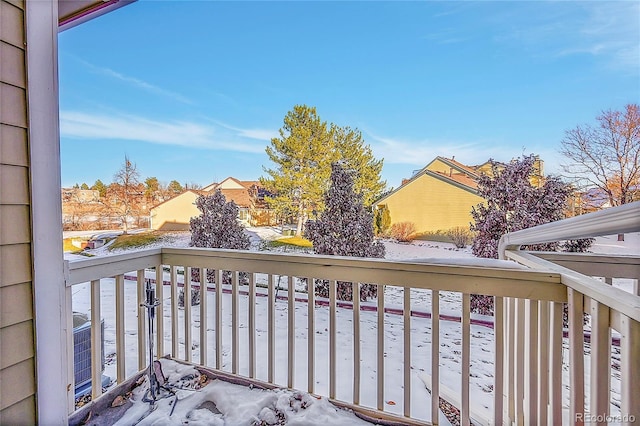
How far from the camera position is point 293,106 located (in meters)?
5.12

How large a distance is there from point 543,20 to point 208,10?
3.39 meters

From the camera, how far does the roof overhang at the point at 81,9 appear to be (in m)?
1.40

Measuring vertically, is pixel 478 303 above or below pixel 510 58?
below

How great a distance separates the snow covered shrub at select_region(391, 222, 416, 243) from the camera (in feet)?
15.1

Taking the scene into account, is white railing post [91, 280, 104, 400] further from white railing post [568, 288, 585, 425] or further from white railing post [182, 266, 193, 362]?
white railing post [568, 288, 585, 425]

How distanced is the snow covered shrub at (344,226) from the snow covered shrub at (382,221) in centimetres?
17

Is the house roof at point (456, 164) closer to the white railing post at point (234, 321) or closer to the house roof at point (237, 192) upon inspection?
the house roof at point (237, 192)

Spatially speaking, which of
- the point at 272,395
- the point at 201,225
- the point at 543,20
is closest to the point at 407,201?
the point at 543,20

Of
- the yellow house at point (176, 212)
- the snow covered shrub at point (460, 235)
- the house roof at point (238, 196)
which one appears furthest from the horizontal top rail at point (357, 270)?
the house roof at point (238, 196)

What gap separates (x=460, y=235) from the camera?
171 inches

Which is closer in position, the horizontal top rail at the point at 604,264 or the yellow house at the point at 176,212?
the horizontal top rail at the point at 604,264

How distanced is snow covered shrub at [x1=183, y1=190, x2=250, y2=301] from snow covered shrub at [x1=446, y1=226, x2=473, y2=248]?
124 inches

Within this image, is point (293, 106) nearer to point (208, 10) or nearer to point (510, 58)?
point (208, 10)
